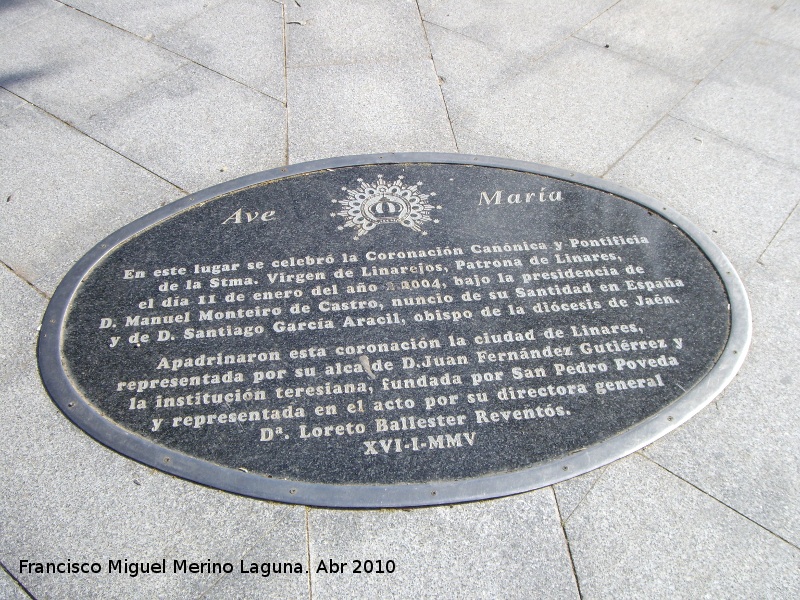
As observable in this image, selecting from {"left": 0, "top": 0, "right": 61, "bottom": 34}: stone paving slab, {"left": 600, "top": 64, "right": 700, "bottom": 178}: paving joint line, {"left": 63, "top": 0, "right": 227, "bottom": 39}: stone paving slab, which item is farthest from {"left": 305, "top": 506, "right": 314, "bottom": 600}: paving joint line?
{"left": 0, "top": 0, "right": 61, "bottom": 34}: stone paving slab

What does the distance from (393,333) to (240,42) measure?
271cm

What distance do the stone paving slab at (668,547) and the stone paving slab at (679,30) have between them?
301 cm

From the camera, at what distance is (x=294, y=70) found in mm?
4418

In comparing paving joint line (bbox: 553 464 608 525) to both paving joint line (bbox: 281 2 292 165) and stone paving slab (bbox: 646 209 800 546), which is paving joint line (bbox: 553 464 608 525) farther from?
paving joint line (bbox: 281 2 292 165)

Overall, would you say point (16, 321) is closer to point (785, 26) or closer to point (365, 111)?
point (365, 111)

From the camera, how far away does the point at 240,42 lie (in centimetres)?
463

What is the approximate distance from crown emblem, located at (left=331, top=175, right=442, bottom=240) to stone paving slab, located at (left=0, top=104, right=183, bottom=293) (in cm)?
90

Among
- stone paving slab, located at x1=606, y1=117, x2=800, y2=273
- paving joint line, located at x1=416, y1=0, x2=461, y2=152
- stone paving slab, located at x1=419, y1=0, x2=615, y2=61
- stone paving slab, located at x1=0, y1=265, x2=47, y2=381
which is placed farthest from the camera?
stone paving slab, located at x1=419, y1=0, x2=615, y2=61

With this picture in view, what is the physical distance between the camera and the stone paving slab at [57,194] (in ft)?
10.8

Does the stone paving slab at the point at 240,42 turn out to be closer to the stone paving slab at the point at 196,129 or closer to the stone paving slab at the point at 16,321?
the stone paving slab at the point at 196,129

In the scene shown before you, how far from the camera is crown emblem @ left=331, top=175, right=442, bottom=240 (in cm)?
339

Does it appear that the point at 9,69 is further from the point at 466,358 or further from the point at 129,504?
the point at 466,358

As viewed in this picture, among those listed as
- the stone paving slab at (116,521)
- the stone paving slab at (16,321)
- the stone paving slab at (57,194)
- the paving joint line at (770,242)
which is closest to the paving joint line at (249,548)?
the stone paving slab at (116,521)

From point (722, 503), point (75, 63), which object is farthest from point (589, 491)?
point (75, 63)
